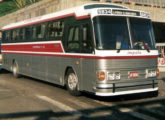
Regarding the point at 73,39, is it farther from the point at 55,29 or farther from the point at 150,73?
the point at 150,73

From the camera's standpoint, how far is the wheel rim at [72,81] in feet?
31.8

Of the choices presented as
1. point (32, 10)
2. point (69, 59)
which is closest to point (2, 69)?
point (32, 10)

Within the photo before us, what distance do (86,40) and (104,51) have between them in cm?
91

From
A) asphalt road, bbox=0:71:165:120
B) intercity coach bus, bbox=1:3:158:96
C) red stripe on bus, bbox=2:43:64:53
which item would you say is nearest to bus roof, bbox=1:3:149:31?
intercity coach bus, bbox=1:3:158:96

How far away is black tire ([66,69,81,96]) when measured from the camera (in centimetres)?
966

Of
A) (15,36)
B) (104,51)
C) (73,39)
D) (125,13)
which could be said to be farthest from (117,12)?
(15,36)

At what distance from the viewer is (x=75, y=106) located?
27.0 ft

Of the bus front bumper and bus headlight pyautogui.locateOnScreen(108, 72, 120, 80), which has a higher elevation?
bus headlight pyautogui.locateOnScreen(108, 72, 120, 80)

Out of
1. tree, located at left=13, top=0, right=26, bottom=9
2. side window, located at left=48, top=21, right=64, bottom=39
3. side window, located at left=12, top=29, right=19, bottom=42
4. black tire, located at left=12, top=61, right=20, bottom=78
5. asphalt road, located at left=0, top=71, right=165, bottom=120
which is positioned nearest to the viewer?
asphalt road, located at left=0, top=71, right=165, bottom=120

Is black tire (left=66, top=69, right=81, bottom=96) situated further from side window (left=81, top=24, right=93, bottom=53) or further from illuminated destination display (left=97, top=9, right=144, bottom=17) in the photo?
illuminated destination display (left=97, top=9, right=144, bottom=17)

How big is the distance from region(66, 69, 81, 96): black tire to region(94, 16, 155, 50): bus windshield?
Answer: 75.7 inches

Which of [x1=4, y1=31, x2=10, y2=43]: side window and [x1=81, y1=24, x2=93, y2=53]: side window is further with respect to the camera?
[x1=4, y1=31, x2=10, y2=43]: side window

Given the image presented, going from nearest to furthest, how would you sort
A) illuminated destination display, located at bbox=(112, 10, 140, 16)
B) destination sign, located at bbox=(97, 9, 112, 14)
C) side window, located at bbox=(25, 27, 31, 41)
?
destination sign, located at bbox=(97, 9, 112, 14), illuminated destination display, located at bbox=(112, 10, 140, 16), side window, located at bbox=(25, 27, 31, 41)

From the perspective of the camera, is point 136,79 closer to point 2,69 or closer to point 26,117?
point 26,117
